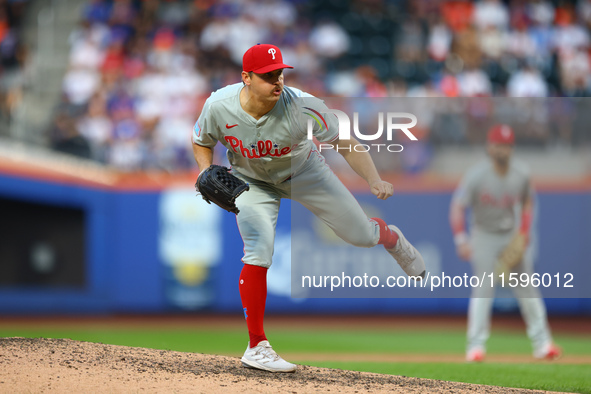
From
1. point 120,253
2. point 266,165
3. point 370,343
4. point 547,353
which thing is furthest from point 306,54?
point 266,165

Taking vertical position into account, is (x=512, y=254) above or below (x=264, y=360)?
above

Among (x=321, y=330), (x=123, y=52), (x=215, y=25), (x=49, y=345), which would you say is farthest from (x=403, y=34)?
(x=49, y=345)

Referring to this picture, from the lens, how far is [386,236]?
4.77 metres

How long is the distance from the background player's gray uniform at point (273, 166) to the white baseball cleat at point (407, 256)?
318 millimetres

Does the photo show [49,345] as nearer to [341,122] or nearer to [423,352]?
[341,122]

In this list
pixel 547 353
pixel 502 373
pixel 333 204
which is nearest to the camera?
pixel 333 204

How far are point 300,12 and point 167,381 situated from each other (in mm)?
8543

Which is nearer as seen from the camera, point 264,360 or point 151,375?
point 151,375

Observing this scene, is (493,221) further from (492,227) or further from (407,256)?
(407,256)

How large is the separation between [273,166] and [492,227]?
2.62 metres

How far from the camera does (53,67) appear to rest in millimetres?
10805

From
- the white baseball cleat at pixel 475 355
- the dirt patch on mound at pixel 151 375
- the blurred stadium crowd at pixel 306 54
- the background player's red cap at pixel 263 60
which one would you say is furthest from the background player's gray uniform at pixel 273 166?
the blurred stadium crowd at pixel 306 54

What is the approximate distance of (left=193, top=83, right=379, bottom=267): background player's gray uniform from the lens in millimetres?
4238

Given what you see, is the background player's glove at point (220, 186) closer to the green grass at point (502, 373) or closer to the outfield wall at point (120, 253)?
the green grass at point (502, 373)
